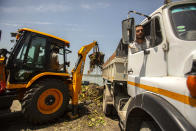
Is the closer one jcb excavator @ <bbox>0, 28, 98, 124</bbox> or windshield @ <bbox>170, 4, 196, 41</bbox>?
windshield @ <bbox>170, 4, 196, 41</bbox>

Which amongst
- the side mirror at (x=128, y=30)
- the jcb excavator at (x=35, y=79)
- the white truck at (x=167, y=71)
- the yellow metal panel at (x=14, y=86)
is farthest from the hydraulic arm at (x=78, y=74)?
the side mirror at (x=128, y=30)

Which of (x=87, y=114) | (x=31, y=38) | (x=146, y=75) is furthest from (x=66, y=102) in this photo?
(x=146, y=75)

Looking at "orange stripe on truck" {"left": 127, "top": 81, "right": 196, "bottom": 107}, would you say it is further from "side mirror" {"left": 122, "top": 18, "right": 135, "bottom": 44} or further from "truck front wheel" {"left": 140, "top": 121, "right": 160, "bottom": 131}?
"side mirror" {"left": 122, "top": 18, "right": 135, "bottom": 44}

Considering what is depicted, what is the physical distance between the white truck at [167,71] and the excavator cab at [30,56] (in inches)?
129

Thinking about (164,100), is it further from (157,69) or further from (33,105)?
(33,105)

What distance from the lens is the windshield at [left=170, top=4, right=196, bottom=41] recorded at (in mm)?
1279

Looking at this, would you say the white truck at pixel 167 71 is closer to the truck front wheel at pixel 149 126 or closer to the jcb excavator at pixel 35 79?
the truck front wheel at pixel 149 126

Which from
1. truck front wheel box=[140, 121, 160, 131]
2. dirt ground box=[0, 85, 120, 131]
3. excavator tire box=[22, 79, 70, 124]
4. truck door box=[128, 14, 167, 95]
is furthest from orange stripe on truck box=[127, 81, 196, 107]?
excavator tire box=[22, 79, 70, 124]

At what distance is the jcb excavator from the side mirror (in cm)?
313

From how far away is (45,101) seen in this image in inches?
151

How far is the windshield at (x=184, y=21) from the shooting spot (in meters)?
1.28

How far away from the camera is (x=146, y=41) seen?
193 cm

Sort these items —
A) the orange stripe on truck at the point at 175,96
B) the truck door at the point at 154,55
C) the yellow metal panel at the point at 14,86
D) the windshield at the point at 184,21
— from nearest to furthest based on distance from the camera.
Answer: the orange stripe on truck at the point at 175,96 < the windshield at the point at 184,21 < the truck door at the point at 154,55 < the yellow metal panel at the point at 14,86

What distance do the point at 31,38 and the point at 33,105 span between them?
2167 millimetres
